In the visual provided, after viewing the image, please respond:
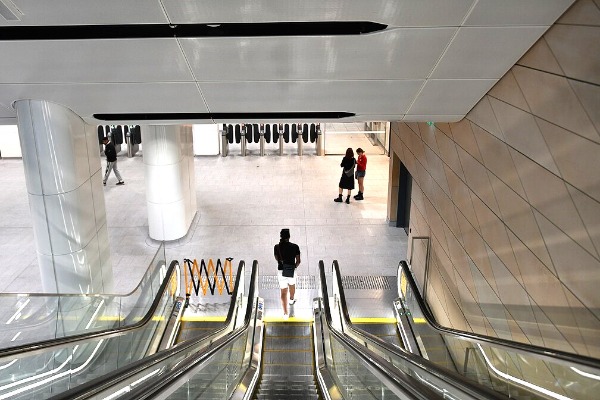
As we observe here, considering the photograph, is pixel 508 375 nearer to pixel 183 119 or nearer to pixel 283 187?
pixel 183 119

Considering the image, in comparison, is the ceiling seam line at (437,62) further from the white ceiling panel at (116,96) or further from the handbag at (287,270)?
the handbag at (287,270)

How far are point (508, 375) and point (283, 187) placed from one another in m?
10.1

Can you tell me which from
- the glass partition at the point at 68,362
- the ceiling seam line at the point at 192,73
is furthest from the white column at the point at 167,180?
the ceiling seam line at the point at 192,73

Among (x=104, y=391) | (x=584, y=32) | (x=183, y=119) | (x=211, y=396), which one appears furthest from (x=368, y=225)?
(x=104, y=391)

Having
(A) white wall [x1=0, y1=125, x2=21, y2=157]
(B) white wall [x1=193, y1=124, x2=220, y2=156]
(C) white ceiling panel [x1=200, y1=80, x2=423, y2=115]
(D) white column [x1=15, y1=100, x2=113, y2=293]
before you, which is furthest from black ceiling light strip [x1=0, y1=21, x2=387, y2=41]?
(A) white wall [x1=0, y1=125, x2=21, y2=157]

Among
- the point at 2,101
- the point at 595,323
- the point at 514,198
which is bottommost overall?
the point at 595,323

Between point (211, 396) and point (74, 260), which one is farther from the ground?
point (74, 260)

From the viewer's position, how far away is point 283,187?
1359 centimetres

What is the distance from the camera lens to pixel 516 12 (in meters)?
3.51

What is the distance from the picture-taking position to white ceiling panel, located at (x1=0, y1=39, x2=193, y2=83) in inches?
153

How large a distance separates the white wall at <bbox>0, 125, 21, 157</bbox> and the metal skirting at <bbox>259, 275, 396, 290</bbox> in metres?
10.8

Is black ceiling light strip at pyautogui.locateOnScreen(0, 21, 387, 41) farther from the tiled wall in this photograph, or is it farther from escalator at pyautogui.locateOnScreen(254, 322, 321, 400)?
escalator at pyautogui.locateOnScreen(254, 322, 321, 400)

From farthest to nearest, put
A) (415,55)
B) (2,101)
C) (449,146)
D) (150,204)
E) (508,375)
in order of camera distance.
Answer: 1. (150,204)
2. (449,146)
3. (2,101)
4. (415,55)
5. (508,375)

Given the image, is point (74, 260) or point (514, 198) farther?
point (74, 260)
